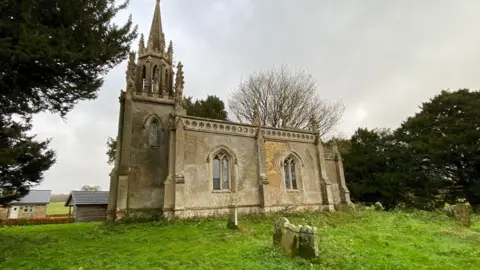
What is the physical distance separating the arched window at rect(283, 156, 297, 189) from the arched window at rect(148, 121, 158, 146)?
29.3 ft

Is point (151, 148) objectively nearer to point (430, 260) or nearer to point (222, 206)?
point (222, 206)

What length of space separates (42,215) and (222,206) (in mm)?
37382

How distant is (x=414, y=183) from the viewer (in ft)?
82.4

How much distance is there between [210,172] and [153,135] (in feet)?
14.7

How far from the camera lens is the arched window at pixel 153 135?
54.9ft

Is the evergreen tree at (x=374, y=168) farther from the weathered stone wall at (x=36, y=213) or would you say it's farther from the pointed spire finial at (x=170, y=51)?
the weathered stone wall at (x=36, y=213)

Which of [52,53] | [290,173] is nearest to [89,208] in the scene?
[290,173]

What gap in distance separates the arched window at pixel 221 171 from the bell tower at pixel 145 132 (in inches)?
111

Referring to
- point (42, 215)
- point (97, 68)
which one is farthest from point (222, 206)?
point (42, 215)

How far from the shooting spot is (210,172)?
52.5 feet

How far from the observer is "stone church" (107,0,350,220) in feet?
49.3

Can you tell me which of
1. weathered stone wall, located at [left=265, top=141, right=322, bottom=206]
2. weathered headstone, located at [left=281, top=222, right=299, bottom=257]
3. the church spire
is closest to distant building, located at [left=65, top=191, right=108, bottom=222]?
the church spire

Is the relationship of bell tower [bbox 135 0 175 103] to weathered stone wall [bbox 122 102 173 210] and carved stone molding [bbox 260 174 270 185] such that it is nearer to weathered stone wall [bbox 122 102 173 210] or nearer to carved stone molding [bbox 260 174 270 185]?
weathered stone wall [bbox 122 102 173 210]

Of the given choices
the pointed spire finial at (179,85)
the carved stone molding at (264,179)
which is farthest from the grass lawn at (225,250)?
the pointed spire finial at (179,85)
